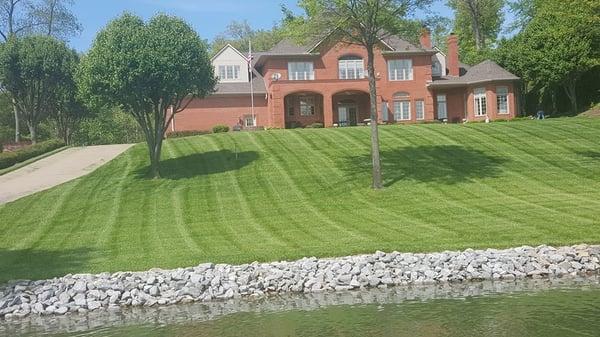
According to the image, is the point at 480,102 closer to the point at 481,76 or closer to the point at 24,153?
the point at 481,76

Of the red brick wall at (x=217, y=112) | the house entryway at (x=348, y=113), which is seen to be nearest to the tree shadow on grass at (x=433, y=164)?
the house entryway at (x=348, y=113)

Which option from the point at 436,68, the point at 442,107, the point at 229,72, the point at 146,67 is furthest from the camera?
the point at 436,68

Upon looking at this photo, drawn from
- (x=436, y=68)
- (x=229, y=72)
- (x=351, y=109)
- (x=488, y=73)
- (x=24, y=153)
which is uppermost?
(x=229, y=72)

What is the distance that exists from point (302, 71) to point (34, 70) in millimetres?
19881

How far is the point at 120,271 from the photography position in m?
13.9

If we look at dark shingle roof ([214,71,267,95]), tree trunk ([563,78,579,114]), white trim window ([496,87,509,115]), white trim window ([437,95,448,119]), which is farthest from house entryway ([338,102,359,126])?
tree trunk ([563,78,579,114])

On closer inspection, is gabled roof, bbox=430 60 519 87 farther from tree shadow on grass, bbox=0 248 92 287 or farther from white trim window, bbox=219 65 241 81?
tree shadow on grass, bbox=0 248 92 287

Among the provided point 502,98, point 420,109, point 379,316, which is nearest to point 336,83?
point 420,109

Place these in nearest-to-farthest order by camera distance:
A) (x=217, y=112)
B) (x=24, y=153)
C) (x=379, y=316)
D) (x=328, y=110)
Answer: (x=379, y=316) < (x=24, y=153) < (x=328, y=110) < (x=217, y=112)

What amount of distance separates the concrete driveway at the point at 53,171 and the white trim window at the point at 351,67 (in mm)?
19377

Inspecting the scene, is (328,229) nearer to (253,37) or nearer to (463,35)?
(463,35)

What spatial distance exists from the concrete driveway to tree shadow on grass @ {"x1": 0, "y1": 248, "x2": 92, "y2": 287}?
940 cm

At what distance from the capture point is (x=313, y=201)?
22250 millimetres

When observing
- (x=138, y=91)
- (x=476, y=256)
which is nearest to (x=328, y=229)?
(x=476, y=256)
